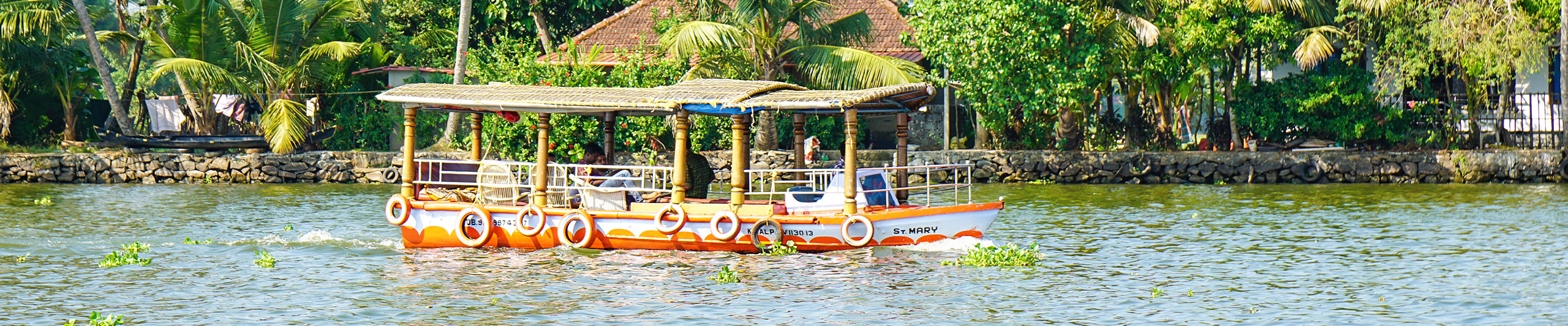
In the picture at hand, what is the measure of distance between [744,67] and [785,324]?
18.0 m

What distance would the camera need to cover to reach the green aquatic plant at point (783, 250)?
15.5 m

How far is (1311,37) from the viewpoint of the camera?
27.3 metres

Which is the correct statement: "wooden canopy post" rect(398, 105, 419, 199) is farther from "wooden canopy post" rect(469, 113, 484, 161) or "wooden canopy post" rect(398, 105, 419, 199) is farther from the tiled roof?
the tiled roof

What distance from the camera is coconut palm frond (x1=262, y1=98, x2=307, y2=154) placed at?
29750mm

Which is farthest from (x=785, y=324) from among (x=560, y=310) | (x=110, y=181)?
(x=110, y=181)

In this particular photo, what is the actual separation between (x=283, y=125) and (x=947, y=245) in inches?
733

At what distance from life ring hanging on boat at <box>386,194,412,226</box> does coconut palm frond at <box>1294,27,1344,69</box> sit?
1787 centimetres

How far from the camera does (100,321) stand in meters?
11.0

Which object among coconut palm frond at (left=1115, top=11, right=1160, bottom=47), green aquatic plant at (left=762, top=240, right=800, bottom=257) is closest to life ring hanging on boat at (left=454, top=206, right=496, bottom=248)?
green aquatic plant at (left=762, top=240, right=800, bottom=257)

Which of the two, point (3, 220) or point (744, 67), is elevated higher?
point (744, 67)

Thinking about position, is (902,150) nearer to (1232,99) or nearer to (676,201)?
(676,201)

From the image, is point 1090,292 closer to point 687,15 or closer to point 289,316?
point 289,316

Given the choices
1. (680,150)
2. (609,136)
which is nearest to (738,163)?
(680,150)

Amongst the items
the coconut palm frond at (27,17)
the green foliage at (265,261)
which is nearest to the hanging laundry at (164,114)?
the coconut palm frond at (27,17)
